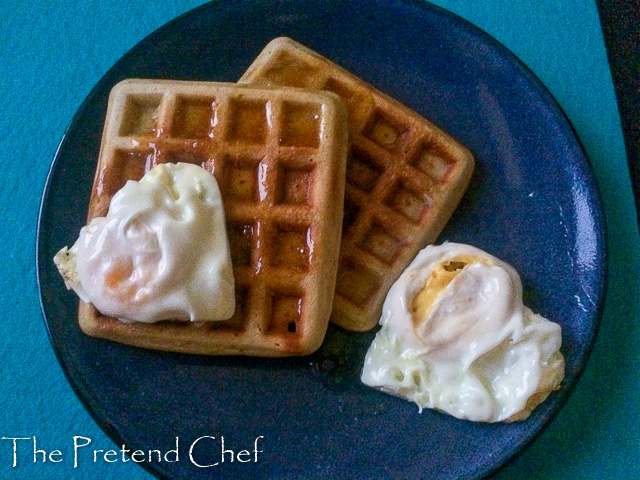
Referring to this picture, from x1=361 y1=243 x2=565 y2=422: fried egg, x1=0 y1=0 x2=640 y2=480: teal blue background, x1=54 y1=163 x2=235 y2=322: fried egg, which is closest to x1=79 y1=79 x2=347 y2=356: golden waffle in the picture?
x1=54 y1=163 x2=235 y2=322: fried egg

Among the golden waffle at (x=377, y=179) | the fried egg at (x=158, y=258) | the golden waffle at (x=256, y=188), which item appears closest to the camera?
the fried egg at (x=158, y=258)

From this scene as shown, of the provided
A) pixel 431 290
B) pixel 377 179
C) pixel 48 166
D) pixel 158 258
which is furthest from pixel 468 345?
pixel 48 166

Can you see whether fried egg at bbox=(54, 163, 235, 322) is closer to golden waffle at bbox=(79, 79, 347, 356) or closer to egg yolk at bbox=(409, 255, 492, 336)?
golden waffle at bbox=(79, 79, 347, 356)

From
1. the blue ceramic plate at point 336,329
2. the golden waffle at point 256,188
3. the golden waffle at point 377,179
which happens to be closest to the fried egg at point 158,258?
the golden waffle at point 256,188

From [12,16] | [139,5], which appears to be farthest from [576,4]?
[12,16]

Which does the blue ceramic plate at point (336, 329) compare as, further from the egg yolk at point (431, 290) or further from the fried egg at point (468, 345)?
the egg yolk at point (431, 290)

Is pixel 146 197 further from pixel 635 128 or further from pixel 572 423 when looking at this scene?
pixel 635 128
